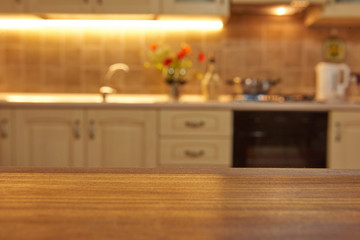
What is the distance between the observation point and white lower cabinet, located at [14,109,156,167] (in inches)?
107

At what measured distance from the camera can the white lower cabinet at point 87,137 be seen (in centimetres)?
272

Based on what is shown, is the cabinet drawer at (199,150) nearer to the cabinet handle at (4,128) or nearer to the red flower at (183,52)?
the red flower at (183,52)

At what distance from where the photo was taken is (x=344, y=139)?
2.72m

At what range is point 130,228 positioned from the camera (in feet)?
1.49

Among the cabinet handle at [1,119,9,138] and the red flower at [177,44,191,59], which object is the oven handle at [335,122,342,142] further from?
the cabinet handle at [1,119,9,138]

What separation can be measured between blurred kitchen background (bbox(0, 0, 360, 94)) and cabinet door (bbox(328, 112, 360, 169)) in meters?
0.54

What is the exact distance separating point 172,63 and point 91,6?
581 mm

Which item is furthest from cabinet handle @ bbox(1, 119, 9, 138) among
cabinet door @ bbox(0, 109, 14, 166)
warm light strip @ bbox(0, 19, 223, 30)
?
warm light strip @ bbox(0, 19, 223, 30)

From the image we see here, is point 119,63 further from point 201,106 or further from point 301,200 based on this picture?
point 301,200

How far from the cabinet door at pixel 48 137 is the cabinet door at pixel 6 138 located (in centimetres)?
4

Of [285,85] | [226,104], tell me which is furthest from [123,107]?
[285,85]

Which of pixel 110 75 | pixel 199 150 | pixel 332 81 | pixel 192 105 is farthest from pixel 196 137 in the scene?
pixel 332 81

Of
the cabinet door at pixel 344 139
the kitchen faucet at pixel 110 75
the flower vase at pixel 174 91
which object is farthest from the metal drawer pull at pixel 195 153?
the cabinet door at pixel 344 139

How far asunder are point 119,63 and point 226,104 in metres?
0.89
